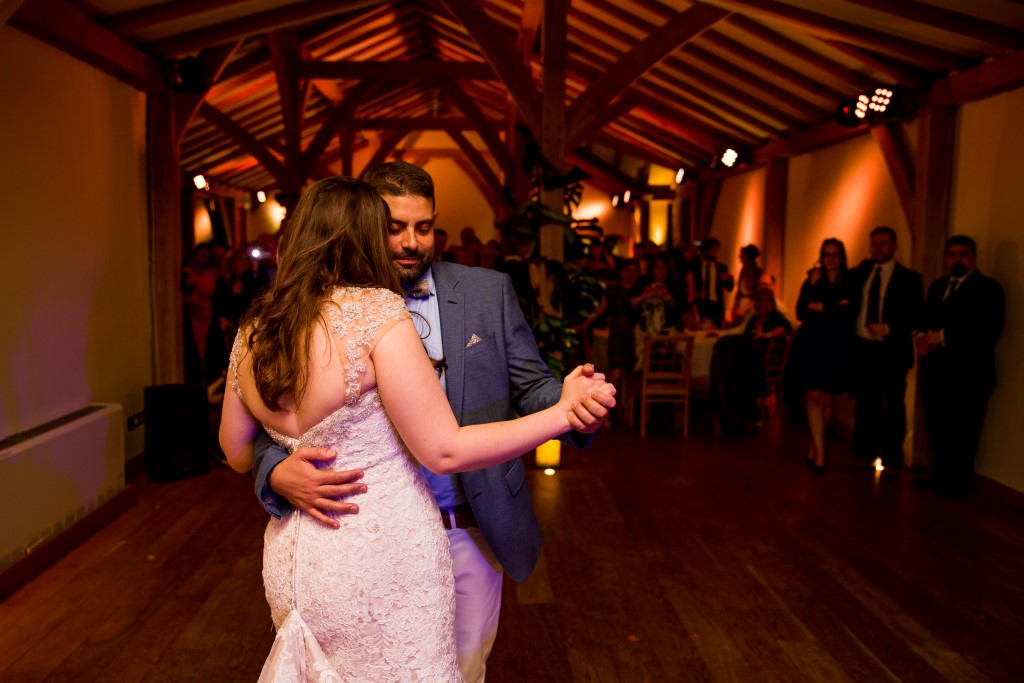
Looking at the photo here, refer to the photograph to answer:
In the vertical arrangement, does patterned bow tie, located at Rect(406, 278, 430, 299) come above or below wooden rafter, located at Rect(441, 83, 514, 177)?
below

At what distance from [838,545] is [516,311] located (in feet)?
9.95

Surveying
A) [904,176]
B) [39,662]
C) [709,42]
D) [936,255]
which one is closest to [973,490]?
[936,255]

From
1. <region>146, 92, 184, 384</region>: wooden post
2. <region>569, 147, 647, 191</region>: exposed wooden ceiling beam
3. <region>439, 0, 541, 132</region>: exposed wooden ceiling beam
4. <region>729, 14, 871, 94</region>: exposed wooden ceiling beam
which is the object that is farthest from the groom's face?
<region>569, 147, 647, 191</region>: exposed wooden ceiling beam

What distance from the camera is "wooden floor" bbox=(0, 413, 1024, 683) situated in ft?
10.1

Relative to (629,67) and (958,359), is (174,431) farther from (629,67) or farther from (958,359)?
(958,359)

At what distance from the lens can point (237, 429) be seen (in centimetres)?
153

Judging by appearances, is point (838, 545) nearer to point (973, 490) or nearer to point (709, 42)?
point (973, 490)

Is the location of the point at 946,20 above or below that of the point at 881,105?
above

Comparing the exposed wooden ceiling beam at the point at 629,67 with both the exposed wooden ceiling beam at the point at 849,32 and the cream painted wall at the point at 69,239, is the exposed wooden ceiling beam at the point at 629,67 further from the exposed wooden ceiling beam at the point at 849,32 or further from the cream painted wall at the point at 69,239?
the cream painted wall at the point at 69,239

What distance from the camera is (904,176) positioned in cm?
616

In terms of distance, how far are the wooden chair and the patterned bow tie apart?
519 cm

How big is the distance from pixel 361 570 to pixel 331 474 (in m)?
0.16

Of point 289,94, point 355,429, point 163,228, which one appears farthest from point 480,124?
point 355,429

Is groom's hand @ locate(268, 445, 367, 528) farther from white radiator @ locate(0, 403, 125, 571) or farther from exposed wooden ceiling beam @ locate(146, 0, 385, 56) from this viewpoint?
exposed wooden ceiling beam @ locate(146, 0, 385, 56)
